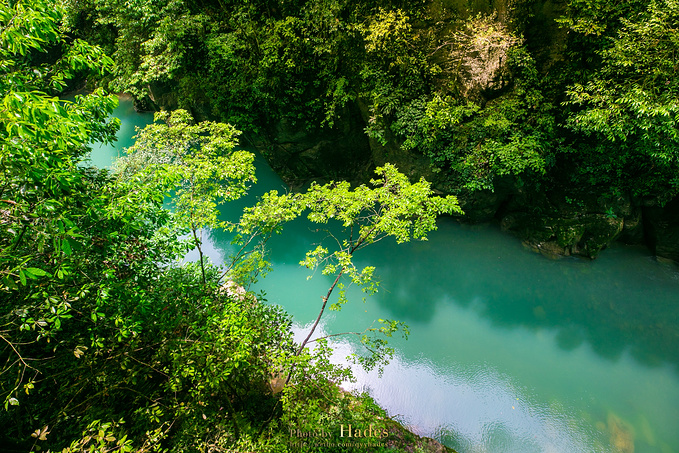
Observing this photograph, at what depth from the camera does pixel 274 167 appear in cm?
959

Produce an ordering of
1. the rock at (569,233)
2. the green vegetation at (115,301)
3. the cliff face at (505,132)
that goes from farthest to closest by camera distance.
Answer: the rock at (569,233) → the cliff face at (505,132) → the green vegetation at (115,301)

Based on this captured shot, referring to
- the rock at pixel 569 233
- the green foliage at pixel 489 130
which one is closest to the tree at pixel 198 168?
the green foliage at pixel 489 130

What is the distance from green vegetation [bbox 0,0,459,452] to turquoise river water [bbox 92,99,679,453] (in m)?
1.54

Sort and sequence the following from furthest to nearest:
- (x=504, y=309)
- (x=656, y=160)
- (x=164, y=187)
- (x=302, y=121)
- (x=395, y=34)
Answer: (x=302, y=121), (x=504, y=309), (x=395, y=34), (x=656, y=160), (x=164, y=187)

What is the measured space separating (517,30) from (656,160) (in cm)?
349

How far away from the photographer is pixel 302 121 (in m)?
8.08

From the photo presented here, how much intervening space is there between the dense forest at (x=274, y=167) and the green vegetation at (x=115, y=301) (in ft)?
0.08

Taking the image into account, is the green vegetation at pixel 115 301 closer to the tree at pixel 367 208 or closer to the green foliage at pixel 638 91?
the tree at pixel 367 208

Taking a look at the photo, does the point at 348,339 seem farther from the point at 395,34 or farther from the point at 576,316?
the point at 395,34

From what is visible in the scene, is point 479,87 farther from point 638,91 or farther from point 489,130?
point 638,91

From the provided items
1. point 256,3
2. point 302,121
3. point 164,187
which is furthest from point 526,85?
point 164,187

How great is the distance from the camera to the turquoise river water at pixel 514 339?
5.00 meters

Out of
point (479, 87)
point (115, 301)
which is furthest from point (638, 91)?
point (115, 301)

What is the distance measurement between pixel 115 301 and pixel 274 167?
7281 mm
